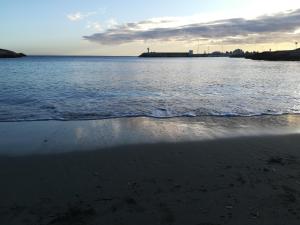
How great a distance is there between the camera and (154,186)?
6160mm

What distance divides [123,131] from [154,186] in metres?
5.00

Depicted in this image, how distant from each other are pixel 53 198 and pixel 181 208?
2.17 meters

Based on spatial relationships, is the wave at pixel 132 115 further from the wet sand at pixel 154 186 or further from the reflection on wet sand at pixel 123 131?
the wet sand at pixel 154 186

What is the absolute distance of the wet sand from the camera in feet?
16.6

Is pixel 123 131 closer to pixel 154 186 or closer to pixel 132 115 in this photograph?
pixel 132 115

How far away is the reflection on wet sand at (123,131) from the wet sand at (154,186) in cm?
83

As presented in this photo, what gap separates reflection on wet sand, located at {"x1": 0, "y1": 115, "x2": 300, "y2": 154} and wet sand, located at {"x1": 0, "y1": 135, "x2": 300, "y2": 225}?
83cm

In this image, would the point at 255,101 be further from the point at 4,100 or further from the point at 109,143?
the point at 4,100

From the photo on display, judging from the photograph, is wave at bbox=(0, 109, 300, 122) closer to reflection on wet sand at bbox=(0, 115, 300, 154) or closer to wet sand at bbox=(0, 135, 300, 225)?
reflection on wet sand at bbox=(0, 115, 300, 154)

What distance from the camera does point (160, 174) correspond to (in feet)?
22.4

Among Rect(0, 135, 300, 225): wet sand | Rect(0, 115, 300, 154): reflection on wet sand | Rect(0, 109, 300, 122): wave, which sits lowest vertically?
Rect(0, 109, 300, 122): wave

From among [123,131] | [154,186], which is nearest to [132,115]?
[123,131]

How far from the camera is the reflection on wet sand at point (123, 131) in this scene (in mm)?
9258

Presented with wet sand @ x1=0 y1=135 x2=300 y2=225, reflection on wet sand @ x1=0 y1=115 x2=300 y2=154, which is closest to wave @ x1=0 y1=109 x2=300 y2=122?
reflection on wet sand @ x1=0 y1=115 x2=300 y2=154
